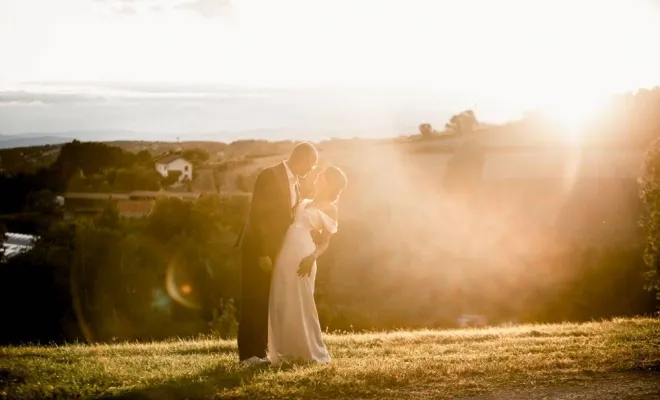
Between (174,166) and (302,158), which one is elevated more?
(302,158)

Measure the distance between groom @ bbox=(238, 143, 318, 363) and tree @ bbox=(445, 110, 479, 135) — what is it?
59.5 metres

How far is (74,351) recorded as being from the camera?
12.4 meters

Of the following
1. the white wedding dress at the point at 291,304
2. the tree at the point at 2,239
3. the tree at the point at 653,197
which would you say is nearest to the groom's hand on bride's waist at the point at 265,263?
the white wedding dress at the point at 291,304

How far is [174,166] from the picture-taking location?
8244 centimetres

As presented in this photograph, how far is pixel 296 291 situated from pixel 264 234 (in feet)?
3.01

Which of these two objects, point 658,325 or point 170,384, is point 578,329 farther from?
point 170,384

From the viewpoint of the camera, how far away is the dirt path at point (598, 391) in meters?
8.59

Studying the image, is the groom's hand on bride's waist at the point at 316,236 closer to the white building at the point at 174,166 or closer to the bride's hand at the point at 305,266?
the bride's hand at the point at 305,266

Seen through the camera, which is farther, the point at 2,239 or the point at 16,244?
the point at 16,244

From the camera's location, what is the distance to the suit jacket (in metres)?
10.3

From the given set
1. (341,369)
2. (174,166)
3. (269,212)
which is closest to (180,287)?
(174,166)

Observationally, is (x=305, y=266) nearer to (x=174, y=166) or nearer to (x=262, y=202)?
(x=262, y=202)

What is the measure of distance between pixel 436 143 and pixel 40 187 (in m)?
37.6

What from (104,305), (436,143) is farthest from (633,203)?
(104,305)
